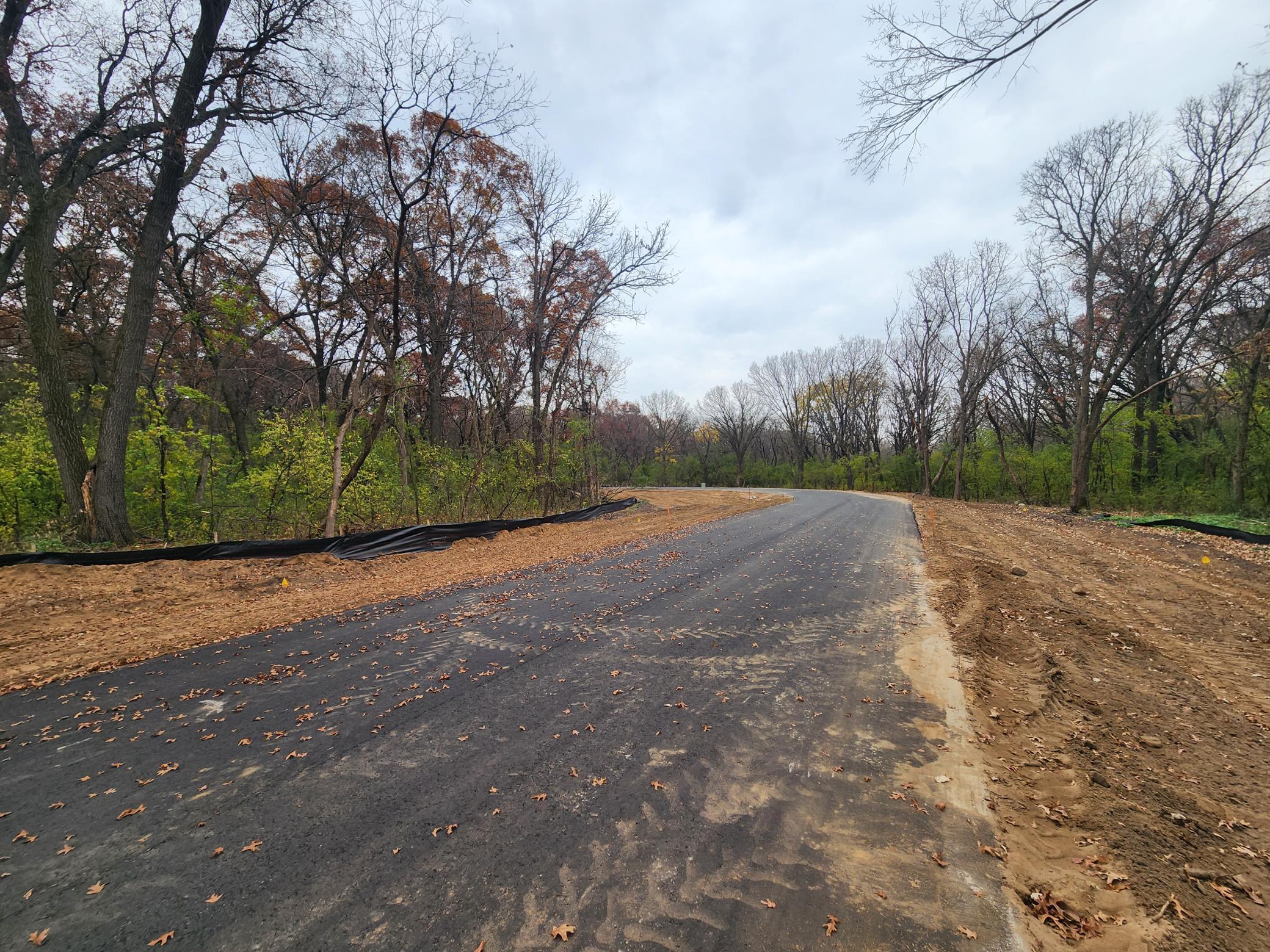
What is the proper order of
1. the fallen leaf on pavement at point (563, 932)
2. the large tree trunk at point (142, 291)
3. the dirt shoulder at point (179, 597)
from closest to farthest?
1. the fallen leaf on pavement at point (563, 932)
2. the dirt shoulder at point (179, 597)
3. the large tree trunk at point (142, 291)

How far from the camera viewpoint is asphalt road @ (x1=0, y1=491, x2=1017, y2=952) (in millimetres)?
1758

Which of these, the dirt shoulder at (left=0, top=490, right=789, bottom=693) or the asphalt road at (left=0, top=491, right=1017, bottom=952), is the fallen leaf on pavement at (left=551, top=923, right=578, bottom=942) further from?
the dirt shoulder at (left=0, top=490, right=789, bottom=693)

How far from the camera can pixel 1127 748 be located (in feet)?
9.45

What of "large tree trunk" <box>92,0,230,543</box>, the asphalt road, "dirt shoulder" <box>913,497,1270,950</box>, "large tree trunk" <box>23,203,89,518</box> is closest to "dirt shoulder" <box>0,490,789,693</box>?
the asphalt road

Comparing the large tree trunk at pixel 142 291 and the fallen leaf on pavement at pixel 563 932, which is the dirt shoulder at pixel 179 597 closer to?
the large tree trunk at pixel 142 291

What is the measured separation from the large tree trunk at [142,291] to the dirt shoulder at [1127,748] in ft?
37.8

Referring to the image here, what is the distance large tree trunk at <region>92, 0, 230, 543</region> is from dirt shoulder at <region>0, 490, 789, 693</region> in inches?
71.5

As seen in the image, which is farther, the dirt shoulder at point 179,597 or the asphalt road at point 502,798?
the dirt shoulder at point 179,597

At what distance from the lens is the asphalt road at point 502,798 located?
5.77 feet

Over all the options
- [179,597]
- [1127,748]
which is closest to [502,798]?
[1127,748]

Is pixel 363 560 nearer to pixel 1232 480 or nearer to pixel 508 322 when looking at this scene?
pixel 508 322

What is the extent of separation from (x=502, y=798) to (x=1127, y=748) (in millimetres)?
3603

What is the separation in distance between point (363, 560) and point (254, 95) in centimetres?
856

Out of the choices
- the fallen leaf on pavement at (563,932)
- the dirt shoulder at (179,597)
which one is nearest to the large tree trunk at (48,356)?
the dirt shoulder at (179,597)
